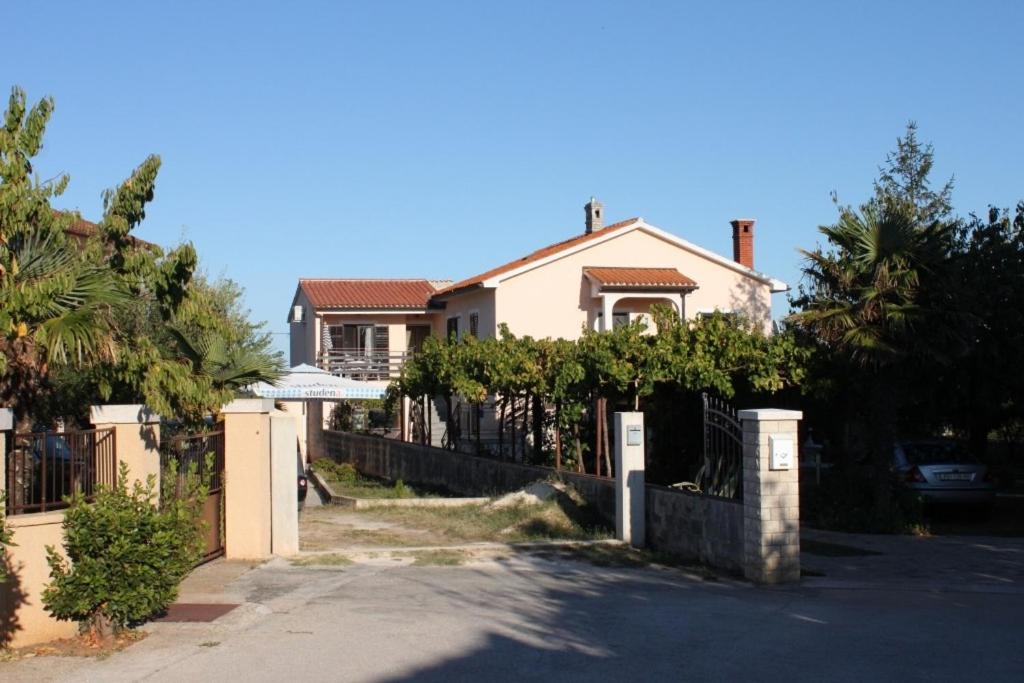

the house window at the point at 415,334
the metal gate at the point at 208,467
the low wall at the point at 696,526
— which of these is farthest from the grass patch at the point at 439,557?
the house window at the point at 415,334

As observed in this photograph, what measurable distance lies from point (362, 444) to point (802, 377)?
690 inches

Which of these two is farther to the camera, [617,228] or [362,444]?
[617,228]

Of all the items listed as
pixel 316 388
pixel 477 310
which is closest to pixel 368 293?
pixel 477 310

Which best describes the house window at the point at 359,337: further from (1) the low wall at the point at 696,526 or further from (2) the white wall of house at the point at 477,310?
(1) the low wall at the point at 696,526

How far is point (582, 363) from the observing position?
1961 cm

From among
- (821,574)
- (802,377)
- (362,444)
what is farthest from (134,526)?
(362,444)

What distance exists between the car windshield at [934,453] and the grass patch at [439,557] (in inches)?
369

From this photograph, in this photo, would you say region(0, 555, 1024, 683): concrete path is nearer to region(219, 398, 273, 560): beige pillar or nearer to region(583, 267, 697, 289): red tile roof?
region(219, 398, 273, 560): beige pillar

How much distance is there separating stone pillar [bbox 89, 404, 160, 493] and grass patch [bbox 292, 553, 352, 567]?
8.31ft

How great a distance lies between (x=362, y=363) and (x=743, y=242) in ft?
49.5

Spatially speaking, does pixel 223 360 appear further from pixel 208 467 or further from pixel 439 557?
pixel 439 557

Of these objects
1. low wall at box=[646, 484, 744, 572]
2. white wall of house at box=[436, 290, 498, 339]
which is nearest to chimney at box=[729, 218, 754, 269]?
white wall of house at box=[436, 290, 498, 339]

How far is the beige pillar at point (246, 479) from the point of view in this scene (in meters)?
14.1

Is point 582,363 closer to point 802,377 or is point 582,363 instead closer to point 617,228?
point 802,377
